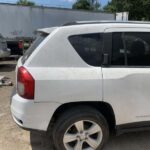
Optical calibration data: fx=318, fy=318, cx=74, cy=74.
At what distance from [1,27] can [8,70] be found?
16.9 ft

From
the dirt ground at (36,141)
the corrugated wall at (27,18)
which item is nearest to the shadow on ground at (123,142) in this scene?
the dirt ground at (36,141)

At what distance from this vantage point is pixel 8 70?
12.4m

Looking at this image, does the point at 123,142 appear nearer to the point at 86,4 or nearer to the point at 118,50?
the point at 118,50

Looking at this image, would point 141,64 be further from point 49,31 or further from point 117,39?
point 49,31

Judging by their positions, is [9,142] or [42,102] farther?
[9,142]

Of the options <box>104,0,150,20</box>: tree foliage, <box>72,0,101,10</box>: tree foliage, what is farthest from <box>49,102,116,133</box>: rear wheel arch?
<box>72,0,101,10</box>: tree foliage

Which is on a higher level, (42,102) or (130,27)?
(130,27)

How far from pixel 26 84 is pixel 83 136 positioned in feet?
3.48

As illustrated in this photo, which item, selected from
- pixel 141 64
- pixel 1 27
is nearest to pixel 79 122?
pixel 141 64

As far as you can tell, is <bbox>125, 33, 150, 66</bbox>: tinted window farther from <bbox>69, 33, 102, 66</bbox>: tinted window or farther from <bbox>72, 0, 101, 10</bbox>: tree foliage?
<bbox>72, 0, 101, 10</bbox>: tree foliage

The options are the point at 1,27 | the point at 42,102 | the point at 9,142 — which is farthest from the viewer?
the point at 1,27

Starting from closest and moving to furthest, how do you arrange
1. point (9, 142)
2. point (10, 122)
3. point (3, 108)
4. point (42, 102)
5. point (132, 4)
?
1. point (42, 102)
2. point (9, 142)
3. point (10, 122)
4. point (3, 108)
5. point (132, 4)

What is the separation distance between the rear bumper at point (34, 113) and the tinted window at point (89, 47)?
0.73 m

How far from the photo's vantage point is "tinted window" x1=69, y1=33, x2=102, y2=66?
4.14 m
